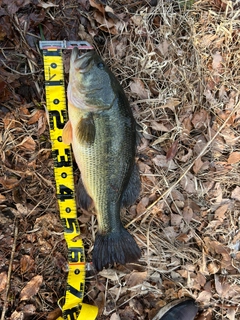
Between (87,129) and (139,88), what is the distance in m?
0.94

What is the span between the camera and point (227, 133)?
11.3 ft

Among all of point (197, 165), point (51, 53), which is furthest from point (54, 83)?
point (197, 165)

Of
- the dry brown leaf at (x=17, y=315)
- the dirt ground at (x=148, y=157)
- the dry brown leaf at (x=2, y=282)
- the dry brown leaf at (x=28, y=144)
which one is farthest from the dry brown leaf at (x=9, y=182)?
the dry brown leaf at (x=17, y=315)

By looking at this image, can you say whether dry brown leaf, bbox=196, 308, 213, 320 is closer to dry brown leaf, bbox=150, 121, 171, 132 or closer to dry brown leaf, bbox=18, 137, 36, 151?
dry brown leaf, bbox=150, 121, 171, 132

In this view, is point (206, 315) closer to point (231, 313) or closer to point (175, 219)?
point (231, 313)

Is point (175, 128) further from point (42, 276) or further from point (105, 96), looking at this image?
point (42, 276)

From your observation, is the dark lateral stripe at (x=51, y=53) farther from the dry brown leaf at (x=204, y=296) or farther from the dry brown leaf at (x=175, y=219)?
the dry brown leaf at (x=204, y=296)

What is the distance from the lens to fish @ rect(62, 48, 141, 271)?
97.7 inches

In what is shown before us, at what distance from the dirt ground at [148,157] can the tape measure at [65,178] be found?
9 cm

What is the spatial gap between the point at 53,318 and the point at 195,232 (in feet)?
5.28

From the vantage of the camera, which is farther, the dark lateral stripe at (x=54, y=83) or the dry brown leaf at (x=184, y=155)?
the dry brown leaf at (x=184, y=155)

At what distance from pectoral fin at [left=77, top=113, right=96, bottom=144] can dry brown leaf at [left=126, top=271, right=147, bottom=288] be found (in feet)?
4.81

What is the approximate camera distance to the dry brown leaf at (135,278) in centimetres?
317

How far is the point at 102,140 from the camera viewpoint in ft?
8.19
